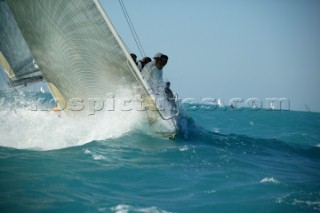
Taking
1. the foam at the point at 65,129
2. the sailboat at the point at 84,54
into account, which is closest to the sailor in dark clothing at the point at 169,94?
the sailboat at the point at 84,54

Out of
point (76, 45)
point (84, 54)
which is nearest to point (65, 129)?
point (84, 54)

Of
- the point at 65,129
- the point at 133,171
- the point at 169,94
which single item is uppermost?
the point at 169,94

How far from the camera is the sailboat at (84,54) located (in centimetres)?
765

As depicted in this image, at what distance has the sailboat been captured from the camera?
7.65m

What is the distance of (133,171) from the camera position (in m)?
6.50

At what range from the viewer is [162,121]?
888 cm

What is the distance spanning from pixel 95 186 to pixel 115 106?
12.8ft

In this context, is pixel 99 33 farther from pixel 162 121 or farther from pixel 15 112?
pixel 15 112

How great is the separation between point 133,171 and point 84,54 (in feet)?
11.2

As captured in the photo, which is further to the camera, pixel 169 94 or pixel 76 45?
pixel 169 94

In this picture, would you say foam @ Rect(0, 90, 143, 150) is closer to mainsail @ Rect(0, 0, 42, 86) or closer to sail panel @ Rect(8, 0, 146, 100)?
sail panel @ Rect(8, 0, 146, 100)

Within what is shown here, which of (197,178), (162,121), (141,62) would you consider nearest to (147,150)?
(162,121)

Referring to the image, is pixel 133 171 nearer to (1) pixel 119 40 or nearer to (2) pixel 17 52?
(1) pixel 119 40

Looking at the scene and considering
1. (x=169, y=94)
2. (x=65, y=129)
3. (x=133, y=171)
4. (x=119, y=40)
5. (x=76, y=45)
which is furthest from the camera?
(x=169, y=94)
